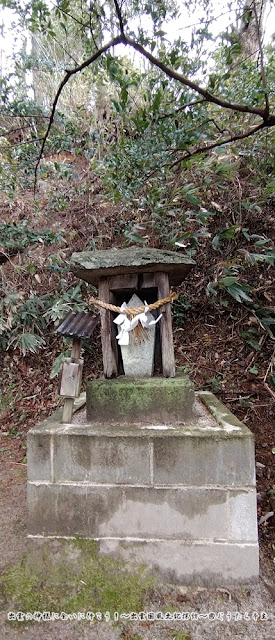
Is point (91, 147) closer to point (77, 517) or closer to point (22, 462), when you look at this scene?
point (22, 462)

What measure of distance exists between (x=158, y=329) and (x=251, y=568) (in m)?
1.54

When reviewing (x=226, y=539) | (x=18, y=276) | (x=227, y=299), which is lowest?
(x=226, y=539)

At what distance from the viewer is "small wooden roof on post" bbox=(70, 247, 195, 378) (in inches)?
87.9

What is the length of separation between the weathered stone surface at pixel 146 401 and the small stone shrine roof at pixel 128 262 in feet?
2.45

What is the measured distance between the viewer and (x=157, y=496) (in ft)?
6.61

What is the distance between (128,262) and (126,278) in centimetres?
25

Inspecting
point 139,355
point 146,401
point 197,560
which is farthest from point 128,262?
point 197,560

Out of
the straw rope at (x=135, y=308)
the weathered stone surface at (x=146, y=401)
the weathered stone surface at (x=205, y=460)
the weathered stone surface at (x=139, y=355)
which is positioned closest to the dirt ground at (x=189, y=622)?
the weathered stone surface at (x=205, y=460)

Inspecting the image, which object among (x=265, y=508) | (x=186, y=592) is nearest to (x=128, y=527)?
(x=186, y=592)

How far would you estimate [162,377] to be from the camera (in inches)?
95.1

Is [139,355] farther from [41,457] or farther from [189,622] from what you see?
[189,622]

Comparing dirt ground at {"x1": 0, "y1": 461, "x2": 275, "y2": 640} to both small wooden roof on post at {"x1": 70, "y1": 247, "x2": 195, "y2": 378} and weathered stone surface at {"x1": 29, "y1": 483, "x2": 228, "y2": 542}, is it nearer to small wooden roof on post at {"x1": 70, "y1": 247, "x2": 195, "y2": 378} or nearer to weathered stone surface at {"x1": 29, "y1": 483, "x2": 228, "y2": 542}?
weathered stone surface at {"x1": 29, "y1": 483, "x2": 228, "y2": 542}

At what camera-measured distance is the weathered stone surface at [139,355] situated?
2.44m

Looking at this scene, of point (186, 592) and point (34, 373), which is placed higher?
Answer: point (34, 373)
